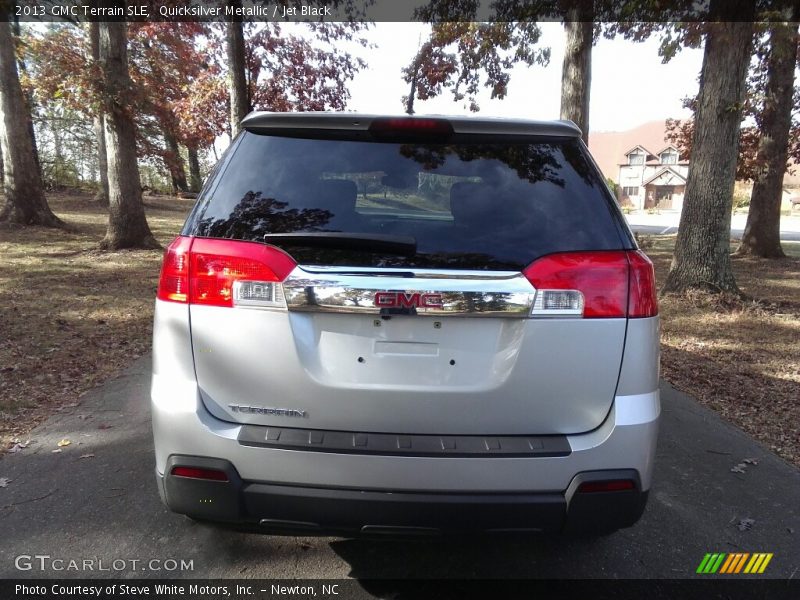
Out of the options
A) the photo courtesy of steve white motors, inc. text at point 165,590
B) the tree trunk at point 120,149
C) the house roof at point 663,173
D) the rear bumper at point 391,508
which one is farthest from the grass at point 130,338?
the house roof at point 663,173

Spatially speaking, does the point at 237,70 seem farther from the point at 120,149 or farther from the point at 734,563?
the point at 734,563

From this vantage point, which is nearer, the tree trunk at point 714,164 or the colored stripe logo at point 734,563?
the colored stripe logo at point 734,563

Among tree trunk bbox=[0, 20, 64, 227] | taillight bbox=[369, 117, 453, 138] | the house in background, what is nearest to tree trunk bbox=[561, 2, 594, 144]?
taillight bbox=[369, 117, 453, 138]

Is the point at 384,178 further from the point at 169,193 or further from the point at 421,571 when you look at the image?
the point at 169,193

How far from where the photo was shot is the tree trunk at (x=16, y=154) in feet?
41.5

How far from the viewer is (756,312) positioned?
26.0 feet

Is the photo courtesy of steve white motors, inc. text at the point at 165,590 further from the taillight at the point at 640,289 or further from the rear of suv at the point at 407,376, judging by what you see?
the taillight at the point at 640,289

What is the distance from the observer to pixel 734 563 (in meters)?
2.66

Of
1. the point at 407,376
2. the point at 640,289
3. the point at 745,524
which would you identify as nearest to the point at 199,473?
the point at 407,376

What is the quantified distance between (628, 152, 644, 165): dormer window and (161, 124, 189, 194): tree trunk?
2714 inches

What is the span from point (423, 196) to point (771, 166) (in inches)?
609

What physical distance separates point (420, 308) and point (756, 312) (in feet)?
25.2

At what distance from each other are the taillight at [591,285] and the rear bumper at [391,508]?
1.91 feet

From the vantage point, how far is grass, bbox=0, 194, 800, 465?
15.0 feet
